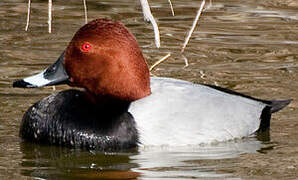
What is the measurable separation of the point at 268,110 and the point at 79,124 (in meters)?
1.65

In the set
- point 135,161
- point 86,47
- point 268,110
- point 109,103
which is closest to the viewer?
point 135,161

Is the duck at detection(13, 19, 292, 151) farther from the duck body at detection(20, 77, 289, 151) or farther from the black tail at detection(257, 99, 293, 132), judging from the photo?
the black tail at detection(257, 99, 293, 132)

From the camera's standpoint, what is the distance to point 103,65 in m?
6.29

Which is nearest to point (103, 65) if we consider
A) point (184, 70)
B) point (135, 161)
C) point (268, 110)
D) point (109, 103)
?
point (109, 103)

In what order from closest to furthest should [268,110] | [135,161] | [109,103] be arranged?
[135,161] → [109,103] → [268,110]

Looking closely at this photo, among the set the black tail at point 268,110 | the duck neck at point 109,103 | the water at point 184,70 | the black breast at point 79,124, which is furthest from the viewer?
the black tail at point 268,110

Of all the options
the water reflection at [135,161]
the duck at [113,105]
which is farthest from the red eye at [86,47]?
the water reflection at [135,161]

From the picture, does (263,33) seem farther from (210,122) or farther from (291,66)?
(210,122)

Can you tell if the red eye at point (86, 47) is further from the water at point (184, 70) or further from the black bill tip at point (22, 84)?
the water at point (184, 70)

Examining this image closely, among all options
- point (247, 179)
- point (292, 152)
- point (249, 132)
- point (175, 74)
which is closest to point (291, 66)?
point (175, 74)

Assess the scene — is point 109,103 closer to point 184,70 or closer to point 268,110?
point 268,110

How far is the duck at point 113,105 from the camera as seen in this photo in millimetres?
6180

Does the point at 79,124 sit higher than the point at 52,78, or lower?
lower

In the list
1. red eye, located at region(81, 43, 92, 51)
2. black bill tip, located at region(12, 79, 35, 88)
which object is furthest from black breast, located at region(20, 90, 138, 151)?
red eye, located at region(81, 43, 92, 51)
